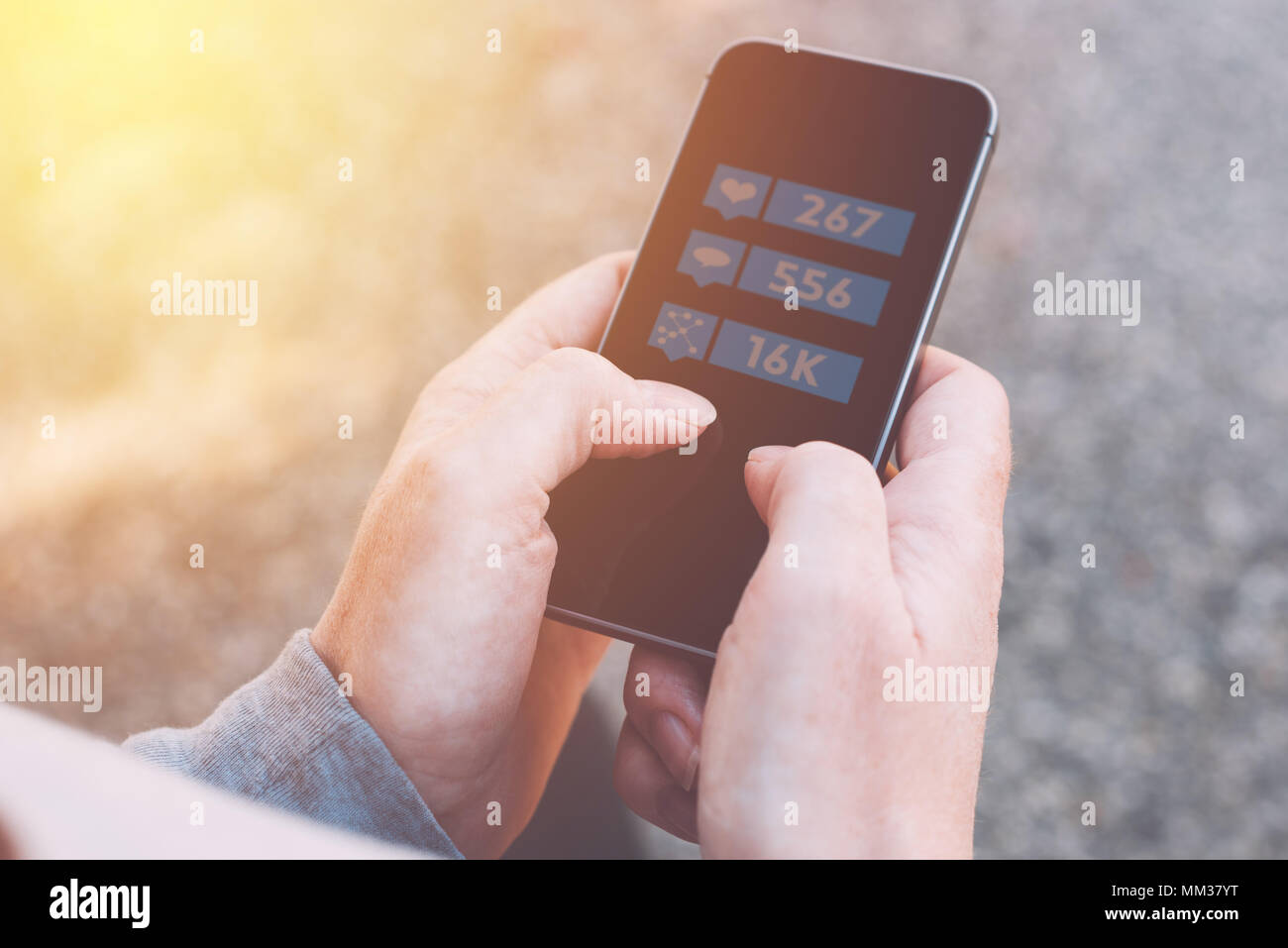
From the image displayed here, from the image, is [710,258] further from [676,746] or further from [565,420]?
[676,746]

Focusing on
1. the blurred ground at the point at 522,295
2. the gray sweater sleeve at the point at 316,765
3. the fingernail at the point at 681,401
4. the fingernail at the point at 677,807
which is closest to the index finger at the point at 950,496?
the fingernail at the point at 681,401

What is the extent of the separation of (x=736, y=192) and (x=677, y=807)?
17.9 inches

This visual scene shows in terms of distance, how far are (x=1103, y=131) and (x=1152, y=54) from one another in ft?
0.58

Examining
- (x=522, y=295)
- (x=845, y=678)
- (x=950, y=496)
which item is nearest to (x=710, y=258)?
(x=950, y=496)

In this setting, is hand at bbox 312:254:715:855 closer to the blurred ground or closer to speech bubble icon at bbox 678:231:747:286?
speech bubble icon at bbox 678:231:747:286

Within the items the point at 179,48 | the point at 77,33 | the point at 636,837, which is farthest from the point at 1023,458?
the point at 77,33

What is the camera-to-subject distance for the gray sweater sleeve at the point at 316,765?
2.03 feet

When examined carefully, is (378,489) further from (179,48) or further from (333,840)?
(179,48)

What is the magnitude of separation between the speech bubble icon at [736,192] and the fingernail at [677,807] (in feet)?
1.39

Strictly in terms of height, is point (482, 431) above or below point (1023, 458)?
above

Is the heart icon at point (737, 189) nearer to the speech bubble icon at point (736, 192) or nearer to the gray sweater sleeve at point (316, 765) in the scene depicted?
the speech bubble icon at point (736, 192)

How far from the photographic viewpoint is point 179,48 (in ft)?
5.59

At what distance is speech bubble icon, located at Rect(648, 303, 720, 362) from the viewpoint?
2.42ft

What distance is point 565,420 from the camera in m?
0.61
